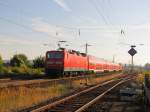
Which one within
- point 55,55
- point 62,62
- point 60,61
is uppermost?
point 55,55

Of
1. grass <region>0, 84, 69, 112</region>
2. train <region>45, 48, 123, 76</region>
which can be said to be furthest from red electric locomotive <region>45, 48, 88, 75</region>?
grass <region>0, 84, 69, 112</region>

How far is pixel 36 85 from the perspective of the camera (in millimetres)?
24688

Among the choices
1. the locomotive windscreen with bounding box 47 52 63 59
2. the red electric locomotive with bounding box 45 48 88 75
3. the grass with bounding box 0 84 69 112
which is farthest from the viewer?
the locomotive windscreen with bounding box 47 52 63 59

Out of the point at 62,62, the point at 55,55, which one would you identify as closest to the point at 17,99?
the point at 62,62

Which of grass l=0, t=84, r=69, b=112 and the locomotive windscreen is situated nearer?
grass l=0, t=84, r=69, b=112

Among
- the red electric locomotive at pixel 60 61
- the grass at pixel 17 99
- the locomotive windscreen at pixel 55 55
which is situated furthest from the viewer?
the locomotive windscreen at pixel 55 55

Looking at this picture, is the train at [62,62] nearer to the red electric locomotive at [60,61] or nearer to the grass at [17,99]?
the red electric locomotive at [60,61]

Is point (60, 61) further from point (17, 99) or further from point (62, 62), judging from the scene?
point (17, 99)

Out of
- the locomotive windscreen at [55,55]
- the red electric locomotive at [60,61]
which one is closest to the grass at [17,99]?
the red electric locomotive at [60,61]

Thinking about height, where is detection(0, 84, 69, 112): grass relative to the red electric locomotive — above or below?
below

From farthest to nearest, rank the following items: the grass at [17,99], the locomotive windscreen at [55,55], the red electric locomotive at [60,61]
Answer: the locomotive windscreen at [55,55] < the red electric locomotive at [60,61] < the grass at [17,99]

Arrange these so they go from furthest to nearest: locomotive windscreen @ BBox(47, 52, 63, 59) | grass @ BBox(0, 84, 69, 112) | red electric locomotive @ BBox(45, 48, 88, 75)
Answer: locomotive windscreen @ BBox(47, 52, 63, 59) → red electric locomotive @ BBox(45, 48, 88, 75) → grass @ BBox(0, 84, 69, 112)

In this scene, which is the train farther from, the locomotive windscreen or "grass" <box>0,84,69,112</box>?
"grass" <box>0,84,69,112</box>

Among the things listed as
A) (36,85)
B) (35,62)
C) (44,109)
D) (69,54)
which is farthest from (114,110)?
(35,62)
